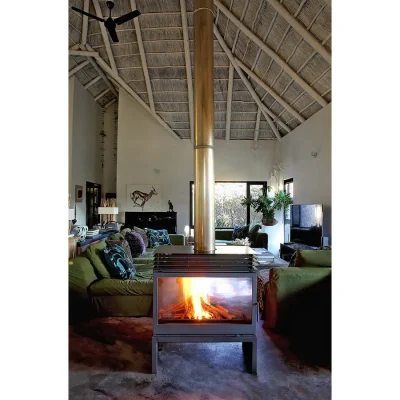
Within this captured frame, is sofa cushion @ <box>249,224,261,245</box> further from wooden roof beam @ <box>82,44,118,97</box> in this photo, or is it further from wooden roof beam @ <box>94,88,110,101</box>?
wooden roof beam @ <box>94,88,110,101</box>

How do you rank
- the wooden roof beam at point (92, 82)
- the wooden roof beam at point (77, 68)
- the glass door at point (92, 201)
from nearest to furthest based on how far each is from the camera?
the wooden roof beam at point (77, 68), the wooden roof beam at point (92, 82), the glass door at point (92, 201)

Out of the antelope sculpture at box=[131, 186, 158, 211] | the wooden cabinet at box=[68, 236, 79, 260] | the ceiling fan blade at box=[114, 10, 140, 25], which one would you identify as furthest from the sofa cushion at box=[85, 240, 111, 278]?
the antelope sculpture at box=[131, 186, 158, 211]

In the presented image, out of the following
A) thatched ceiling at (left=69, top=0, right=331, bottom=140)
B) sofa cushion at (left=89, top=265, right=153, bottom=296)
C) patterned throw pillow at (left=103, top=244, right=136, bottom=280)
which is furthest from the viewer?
thatched ceiling at (left=69, top=0, right=331, bottom=140)

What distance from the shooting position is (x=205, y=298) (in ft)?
7.55

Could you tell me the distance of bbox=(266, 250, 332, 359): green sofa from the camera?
263 cm

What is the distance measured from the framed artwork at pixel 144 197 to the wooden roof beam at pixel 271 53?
170 inches

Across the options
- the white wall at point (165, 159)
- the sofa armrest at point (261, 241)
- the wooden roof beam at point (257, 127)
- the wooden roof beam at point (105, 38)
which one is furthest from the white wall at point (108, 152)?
the sofa armrest at point (261, 241)

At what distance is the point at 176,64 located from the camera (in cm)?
656

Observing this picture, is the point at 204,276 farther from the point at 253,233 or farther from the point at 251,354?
the point at 253,233

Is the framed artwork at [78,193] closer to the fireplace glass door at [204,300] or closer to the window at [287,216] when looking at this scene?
the window at [287,216]

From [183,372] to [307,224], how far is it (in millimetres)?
3881

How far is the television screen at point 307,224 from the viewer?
4.95 m

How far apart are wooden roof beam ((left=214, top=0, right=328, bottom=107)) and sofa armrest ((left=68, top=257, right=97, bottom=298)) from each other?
4319 mm
